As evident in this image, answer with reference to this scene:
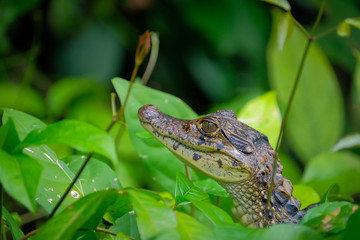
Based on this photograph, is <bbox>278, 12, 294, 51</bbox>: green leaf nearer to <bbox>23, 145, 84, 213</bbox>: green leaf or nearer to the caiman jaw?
the caiman jaw

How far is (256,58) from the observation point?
10.1 feet

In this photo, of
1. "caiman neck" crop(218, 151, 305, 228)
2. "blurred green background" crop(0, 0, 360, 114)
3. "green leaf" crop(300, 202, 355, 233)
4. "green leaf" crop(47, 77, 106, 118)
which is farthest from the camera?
"blurred green background" crop(0, 0, 360, 114)

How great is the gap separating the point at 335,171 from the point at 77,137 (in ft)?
4.03

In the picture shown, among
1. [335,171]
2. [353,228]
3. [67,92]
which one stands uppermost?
[353,228]

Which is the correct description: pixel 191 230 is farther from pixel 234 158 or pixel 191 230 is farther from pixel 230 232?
pixel 234 158

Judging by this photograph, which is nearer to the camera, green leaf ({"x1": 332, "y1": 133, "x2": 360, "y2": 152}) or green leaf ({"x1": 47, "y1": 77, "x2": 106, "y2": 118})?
green leaf ({"x1": 332, "y1": 133, "x2": 360, "y2": 152})

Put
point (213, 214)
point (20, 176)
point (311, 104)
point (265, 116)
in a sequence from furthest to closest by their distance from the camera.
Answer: point (311, 104), point (265, 116), point (213, 214), point (20, 176)

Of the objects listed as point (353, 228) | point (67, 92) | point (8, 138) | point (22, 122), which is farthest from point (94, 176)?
point (67, 92)

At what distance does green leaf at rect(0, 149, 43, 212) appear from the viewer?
623 millimetres

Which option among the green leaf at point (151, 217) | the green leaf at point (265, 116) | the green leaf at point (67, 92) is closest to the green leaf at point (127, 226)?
the green leaf at point (151, 217)

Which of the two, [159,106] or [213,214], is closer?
[213,214]

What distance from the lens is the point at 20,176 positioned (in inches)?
25.5

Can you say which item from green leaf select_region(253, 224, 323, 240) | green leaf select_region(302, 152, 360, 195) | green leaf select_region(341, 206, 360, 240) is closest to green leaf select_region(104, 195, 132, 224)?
green leaf select_region(253, 224, 323, 240)

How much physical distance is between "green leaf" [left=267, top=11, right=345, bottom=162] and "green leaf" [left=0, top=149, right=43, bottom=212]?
5.18 feet
